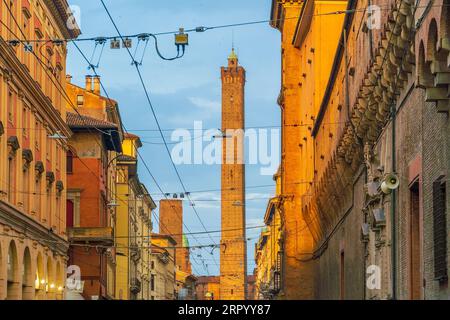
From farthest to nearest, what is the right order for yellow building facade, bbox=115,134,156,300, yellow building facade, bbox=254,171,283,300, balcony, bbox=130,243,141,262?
1. balcony, bbox=130,243,141,262
2. yellow building facade, bbox=115,134,156,300
3. yellow building facade, bbox=254,171,283,300

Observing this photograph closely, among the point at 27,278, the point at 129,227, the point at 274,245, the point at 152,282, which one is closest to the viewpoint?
the point at 27,278

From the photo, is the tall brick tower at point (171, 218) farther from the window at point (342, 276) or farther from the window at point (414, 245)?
the window at point (414, 245)

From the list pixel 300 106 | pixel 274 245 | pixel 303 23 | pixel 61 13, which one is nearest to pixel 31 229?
pixel 61 13

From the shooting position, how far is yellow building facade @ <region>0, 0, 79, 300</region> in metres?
41.4

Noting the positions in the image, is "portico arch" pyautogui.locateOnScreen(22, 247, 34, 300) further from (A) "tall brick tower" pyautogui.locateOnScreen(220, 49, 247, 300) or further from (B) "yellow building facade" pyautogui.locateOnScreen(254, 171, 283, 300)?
(A) "tall brick tower" pyautogui.locateOnScreen(220, 49, 247, 300)

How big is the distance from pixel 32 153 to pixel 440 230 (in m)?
28.9

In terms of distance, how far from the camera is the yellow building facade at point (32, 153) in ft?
136

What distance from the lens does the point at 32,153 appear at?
155 feet

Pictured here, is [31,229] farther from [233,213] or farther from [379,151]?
[233,213]

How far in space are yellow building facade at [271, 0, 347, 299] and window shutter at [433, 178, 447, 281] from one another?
3794 cm

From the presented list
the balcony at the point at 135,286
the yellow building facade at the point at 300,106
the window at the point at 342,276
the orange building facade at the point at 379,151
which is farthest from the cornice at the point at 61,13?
the balcony at the point at 135,286

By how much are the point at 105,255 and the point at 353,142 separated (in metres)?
31.7

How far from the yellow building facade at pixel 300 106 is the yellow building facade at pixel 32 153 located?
1202cm

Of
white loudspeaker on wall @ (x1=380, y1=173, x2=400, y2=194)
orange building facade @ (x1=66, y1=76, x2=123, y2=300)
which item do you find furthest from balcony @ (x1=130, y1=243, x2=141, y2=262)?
white loudspeaker on wall @ (x1=380, y1=173, x2=400, y2=194)
